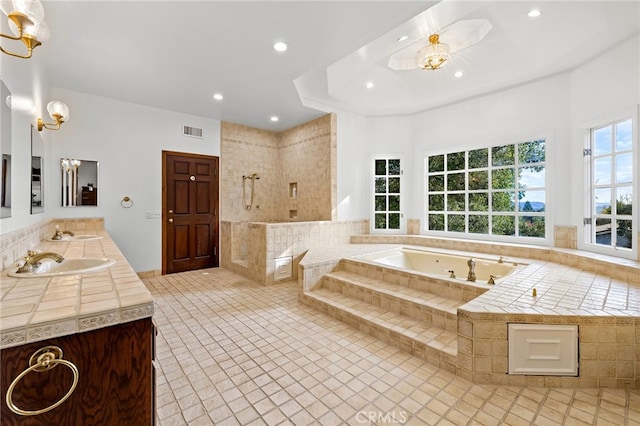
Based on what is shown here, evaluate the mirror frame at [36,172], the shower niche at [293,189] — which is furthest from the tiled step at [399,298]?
the mirror frame at [36,172]

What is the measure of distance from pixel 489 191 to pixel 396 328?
299cm

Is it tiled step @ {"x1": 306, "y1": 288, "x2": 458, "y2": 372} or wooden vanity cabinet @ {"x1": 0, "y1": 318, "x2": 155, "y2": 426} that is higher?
wooden vanity cabinet @ {"x1": 0, "y1": 318, "x2": 155, "y2": 426}

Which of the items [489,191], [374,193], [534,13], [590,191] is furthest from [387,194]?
[534,13]

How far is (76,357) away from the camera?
899 millimetres

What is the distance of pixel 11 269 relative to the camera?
152cm

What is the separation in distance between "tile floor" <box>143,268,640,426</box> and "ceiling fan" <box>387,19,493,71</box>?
2965mm

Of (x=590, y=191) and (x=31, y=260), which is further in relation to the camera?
(x=590, y=191)

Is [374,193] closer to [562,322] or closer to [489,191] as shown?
[489,191]

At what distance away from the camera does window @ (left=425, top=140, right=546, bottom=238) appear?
378 cm

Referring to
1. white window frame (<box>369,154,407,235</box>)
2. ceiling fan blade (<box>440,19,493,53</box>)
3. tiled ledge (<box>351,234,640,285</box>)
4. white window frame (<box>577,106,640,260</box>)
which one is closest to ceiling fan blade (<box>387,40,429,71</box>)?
ceiling fan blade (<box>440,19,493,53</box>)

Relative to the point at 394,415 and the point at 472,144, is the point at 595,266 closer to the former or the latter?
the point at 472,144

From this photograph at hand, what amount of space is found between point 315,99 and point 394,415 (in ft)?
13.6

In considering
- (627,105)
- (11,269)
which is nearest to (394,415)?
(11,269)

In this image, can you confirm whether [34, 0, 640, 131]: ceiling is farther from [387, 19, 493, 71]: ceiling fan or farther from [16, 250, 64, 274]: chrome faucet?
[16, 250, 64, 274]: chrome faucet
